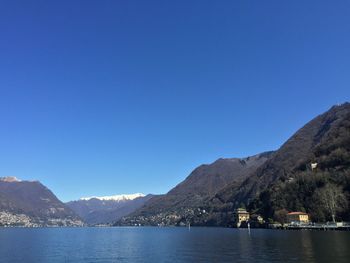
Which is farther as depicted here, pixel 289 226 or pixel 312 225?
pixel 289 226

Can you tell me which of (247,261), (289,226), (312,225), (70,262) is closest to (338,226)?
(312,225)

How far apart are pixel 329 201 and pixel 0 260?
150m

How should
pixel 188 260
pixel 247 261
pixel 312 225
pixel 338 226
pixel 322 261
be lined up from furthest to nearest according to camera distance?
pixel 312 225 < pixel 338 226 < pixel 188 260 < pixel 247 261 < pixel 322 261

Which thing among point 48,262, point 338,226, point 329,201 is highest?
point 329,201

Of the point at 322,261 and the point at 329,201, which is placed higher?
the point at 329,201

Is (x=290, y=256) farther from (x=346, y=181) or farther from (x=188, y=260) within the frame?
(x=346, y=181)

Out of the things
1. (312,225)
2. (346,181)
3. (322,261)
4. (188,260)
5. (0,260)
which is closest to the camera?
(322,261)

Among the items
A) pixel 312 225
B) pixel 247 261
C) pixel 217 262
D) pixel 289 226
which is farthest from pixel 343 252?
pixel 289 226

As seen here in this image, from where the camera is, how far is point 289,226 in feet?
644

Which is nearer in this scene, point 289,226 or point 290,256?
point 290,256

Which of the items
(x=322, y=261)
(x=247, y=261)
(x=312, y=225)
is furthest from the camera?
(x=312, y=225)

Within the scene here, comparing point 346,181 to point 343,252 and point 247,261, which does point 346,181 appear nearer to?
point 343,252

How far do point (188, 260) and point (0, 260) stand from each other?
4028cm

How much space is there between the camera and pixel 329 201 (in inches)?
7249
